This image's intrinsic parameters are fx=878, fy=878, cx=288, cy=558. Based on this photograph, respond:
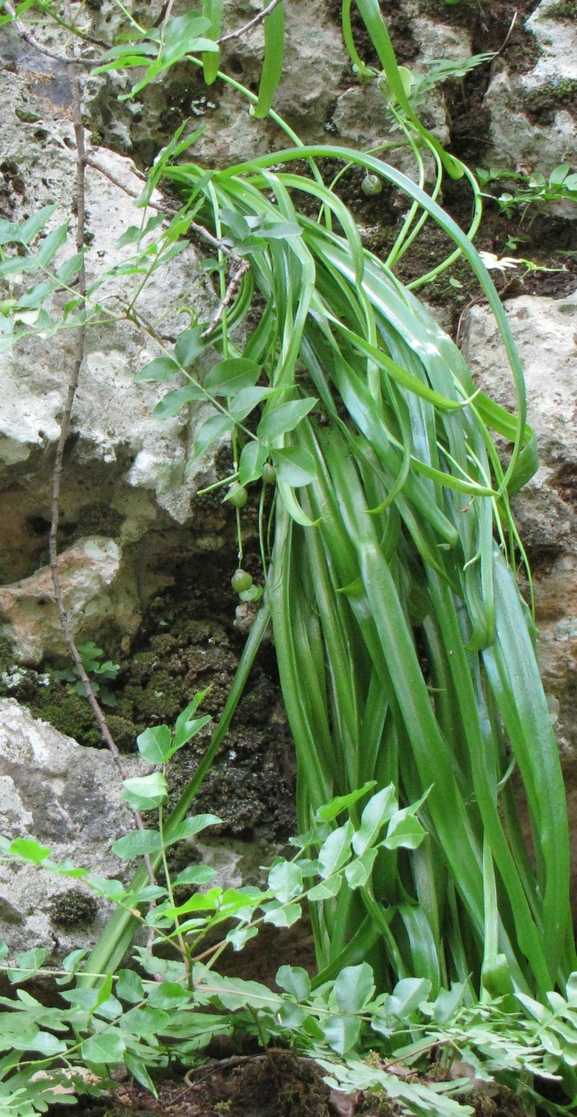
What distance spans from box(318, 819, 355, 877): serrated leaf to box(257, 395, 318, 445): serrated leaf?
38 centimetres

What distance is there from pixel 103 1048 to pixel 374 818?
0.26 m

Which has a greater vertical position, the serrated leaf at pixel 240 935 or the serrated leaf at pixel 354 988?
the serrated leaf at pixel 240 935

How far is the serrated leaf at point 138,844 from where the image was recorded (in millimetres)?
703

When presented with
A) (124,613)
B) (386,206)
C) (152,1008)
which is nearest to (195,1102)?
(152,1008)

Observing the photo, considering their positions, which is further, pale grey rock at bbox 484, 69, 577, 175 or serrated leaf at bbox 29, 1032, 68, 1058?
pale grey rock at bbox 484, 69, 577, 175

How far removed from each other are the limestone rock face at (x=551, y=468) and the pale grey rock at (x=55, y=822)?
0.54 m

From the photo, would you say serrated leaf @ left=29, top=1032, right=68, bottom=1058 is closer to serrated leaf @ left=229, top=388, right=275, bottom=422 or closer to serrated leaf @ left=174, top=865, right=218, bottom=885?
serrated leaf @ left=174, top=865, right=218, bottom=885

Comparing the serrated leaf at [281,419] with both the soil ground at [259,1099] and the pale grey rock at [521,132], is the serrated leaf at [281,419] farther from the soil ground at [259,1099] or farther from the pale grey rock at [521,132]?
the pale grey rock at [521,132]

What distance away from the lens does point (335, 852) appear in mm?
683

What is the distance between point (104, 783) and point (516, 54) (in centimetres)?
132

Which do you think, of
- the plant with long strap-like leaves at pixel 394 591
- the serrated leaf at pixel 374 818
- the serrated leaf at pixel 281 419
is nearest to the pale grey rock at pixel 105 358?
the plant with long strap-like leaves at pixel 394 591

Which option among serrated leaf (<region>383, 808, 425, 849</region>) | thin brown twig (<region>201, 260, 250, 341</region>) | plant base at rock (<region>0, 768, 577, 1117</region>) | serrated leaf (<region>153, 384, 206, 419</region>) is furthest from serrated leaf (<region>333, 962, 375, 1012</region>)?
thin brown twig (<region>201, 260, 250, 341</region>)

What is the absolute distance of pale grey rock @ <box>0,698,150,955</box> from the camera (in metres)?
0.94

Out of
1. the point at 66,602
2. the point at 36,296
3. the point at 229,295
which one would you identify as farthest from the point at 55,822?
the point at 229,295
